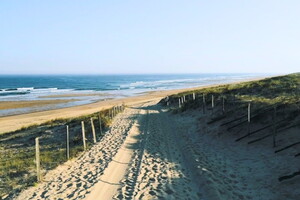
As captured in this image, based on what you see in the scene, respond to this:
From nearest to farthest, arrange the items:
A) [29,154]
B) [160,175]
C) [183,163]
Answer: [160,175] → [183,163] → [29,154]

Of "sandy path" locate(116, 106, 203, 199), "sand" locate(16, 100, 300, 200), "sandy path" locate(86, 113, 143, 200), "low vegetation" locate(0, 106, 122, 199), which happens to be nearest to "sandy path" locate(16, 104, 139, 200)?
"sand" locate(16, 100, 300, 200)

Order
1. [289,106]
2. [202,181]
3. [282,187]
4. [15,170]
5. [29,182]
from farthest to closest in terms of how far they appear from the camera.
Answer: [289,106]
[15,170]
[29,182]
[202,181]
[282,187]

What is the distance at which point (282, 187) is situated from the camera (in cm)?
872

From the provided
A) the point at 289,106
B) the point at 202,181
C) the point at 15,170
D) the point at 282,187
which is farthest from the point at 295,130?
the point at 15,170

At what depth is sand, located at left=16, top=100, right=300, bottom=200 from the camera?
8656mm

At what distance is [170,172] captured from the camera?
1046cm

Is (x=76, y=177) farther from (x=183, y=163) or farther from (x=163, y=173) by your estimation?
(x=183, y=163)

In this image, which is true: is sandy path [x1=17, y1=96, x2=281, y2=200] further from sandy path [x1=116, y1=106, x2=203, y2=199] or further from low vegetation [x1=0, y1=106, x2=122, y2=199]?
low vegetation [x1=0, y1=106, x2=122, y2=199]

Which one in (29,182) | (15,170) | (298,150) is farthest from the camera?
(15,170)

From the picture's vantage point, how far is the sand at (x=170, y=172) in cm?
866

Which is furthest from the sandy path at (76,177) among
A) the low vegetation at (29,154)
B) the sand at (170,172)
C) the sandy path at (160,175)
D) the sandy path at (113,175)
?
the sandy path at (160,175)

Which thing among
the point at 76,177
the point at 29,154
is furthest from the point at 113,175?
the point at 29,154

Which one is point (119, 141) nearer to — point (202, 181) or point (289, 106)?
point (202, 181)

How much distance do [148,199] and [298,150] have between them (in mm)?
6004
